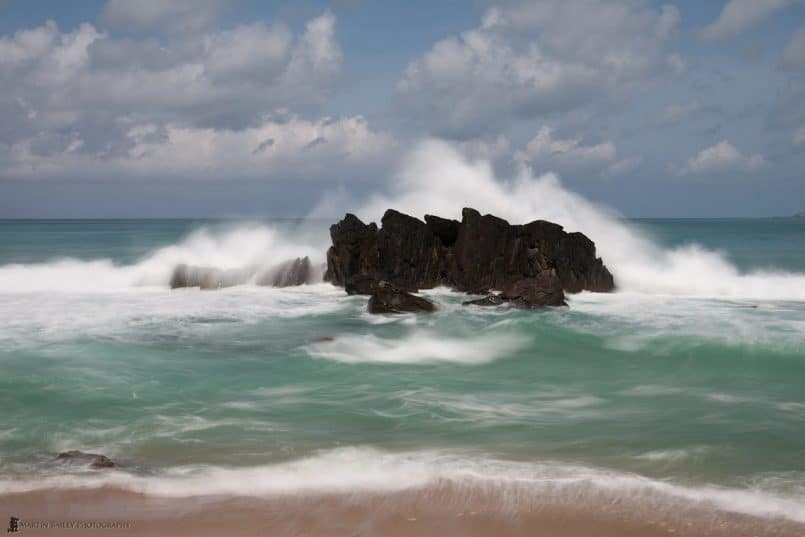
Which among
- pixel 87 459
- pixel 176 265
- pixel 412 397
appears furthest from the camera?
pixel 176 265

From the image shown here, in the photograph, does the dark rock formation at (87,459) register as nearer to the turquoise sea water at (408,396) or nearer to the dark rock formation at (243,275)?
the turquoise sea water at (408,396)

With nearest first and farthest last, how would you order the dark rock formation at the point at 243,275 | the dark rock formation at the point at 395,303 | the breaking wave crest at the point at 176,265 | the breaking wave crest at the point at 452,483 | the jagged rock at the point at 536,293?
1. the breaking wave crest at the point at 452,483
2. the dark rock formation at the point at 395,303
3. the jagged rock at the point at 536,293
4. the dark rock formation at the point at 243,275
5. the breaking wave crest at the point at 176,265

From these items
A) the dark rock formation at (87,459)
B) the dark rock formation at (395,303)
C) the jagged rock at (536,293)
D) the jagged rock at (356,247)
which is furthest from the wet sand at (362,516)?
the jagged rock at (356,247)

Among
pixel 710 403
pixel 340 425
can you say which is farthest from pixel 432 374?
pixel 710 403

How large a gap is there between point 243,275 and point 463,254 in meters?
7.65

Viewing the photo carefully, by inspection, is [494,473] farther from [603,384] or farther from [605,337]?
[605,337]

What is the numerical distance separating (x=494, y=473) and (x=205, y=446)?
293cm

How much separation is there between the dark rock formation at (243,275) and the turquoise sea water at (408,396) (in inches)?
143

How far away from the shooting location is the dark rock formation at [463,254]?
19.9 m

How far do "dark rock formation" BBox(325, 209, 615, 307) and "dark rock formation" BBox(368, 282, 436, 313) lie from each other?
3249 mm

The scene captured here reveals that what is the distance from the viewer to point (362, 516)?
5473 mm

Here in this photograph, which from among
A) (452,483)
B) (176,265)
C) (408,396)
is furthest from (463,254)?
(452,483)

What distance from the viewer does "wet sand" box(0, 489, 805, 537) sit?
5.19 meters

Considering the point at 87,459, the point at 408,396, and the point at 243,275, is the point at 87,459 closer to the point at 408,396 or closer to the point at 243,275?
the point at 408,396
